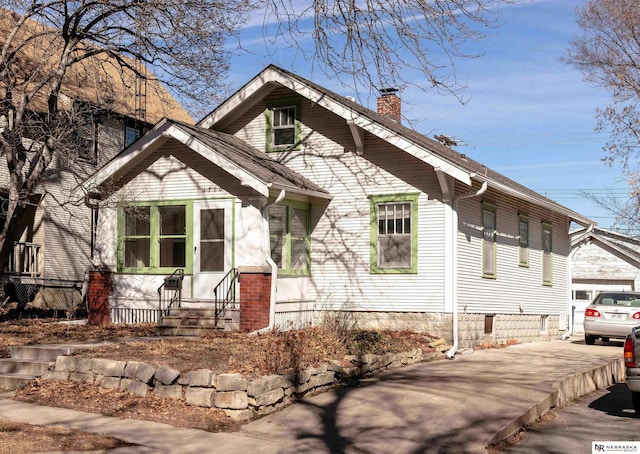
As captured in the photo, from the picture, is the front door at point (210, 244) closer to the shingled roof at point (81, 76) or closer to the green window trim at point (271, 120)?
the green window trim at point (271, 120)

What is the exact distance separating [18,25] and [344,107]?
7317mm

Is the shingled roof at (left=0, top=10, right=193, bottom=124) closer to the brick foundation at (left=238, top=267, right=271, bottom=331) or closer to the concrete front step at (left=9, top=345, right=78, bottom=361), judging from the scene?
the brick foundation at (left=238, top=267, right=271, bottom=331)

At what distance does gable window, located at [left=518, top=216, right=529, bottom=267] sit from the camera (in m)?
21.2

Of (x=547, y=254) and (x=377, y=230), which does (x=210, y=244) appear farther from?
(x=547, y=254)

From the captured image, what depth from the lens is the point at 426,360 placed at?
15.3 metres

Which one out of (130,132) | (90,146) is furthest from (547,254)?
(90,146)

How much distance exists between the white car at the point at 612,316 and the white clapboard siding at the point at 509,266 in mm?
1605

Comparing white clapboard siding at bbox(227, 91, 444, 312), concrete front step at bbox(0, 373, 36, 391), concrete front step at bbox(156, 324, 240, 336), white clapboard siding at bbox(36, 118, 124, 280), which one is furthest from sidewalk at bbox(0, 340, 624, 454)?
white clapboard siding at bbox(36, 118, 124, 280)

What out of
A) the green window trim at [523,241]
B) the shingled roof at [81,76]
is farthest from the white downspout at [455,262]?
the shingled roof at [81,76]

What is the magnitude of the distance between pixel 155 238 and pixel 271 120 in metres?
4.22

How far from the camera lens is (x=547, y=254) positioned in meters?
23.7

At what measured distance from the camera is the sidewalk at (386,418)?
27.8 feet

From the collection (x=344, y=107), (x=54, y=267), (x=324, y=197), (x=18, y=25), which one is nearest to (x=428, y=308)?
(x=324, y=197)

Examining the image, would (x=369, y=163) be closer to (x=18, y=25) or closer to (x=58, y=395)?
(x=18, y=25)
